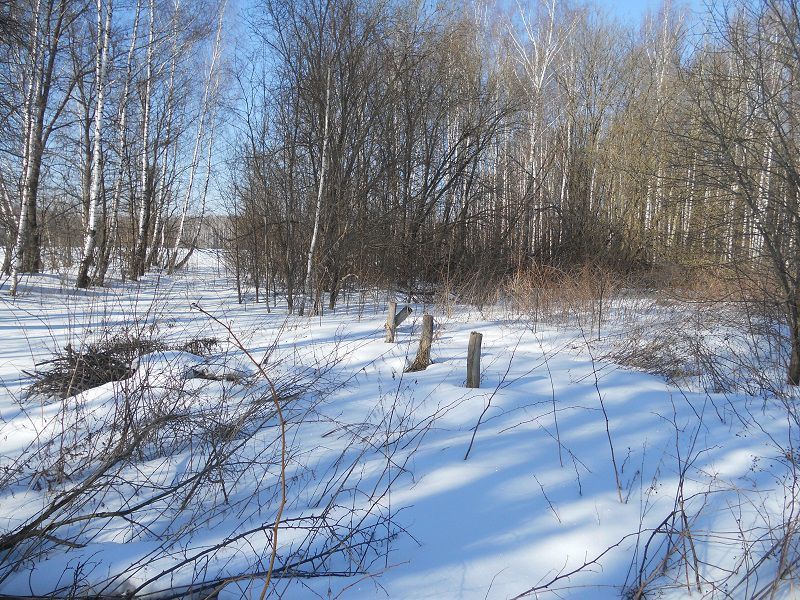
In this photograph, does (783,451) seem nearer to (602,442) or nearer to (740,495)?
(740,495)

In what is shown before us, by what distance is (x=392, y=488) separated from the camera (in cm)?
300

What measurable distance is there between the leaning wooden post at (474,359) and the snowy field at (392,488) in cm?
16

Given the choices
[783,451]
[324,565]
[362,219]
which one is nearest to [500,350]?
[783,451]

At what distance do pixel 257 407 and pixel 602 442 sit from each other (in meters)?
2.10

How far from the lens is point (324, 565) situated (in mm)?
2459

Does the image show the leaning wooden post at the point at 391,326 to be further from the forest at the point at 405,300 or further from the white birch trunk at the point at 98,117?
the white birch trunk at the point at 98,117

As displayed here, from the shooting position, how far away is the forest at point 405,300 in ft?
8.47

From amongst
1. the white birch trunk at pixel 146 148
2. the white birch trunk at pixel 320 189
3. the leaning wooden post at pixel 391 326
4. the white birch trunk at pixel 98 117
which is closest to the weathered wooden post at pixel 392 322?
the leaning wooden post at pixel 391 326

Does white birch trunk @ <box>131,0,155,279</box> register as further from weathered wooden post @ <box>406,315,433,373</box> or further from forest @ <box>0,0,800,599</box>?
weathered wooden post @ <box>406,315,433,373</box>

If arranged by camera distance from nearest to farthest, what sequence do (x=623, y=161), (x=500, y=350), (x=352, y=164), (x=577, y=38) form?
1. (x=500, y=350)
2. (x=352, y=164)
3. (x=623, y=161)
4. (x=577, y=38)

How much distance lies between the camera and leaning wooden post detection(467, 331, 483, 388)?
13.7ft

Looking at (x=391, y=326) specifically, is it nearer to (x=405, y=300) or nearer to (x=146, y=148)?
(x=405, y=300)

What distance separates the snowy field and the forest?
0.02 m

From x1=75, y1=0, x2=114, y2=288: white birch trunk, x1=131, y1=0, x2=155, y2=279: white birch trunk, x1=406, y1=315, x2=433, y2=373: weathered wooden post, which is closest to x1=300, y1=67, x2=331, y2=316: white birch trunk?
x1=406, y1=315, x2=433, y2=373: weathered wooden post
